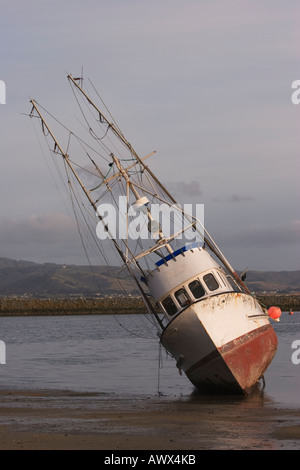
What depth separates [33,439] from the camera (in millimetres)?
18375

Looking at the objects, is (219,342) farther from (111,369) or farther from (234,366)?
(111,369)

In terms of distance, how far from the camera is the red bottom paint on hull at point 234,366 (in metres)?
27.6

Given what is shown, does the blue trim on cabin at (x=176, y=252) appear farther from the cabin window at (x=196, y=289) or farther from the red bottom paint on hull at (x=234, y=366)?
the red bottom paint on hull at (x=234, y=366)

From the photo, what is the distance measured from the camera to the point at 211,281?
2880 centimetres

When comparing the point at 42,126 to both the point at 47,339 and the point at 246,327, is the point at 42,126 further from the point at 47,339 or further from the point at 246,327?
the point at 47,339

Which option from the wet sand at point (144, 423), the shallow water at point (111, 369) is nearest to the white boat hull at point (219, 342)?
the wet sand at point (144, 423)

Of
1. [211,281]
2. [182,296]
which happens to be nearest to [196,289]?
[182,296]

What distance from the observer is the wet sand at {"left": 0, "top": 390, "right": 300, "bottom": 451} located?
18.0 meters

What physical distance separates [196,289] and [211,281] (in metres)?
0.74

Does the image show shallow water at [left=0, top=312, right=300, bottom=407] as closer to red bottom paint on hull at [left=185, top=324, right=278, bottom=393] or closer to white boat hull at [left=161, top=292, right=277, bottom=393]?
red bottom paint on hull at [left=185, top=324, right=278, bottom=393]

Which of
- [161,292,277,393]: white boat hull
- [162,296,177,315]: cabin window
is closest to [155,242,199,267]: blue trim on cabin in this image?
[162,296,177,315]: cabin window

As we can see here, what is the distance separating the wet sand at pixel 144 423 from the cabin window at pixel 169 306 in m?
3.02

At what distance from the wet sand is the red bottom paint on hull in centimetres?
54

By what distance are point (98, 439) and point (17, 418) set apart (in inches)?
168
